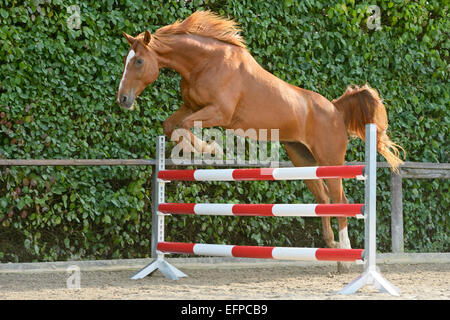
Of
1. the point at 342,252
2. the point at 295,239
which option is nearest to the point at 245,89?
the point at 342,252

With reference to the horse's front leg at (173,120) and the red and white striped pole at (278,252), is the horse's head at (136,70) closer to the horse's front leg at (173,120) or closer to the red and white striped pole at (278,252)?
the horse's front leg at (173,120)

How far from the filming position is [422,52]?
6.95 m

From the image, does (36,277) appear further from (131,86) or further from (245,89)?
(245,89)

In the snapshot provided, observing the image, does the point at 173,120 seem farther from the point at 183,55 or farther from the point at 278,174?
the point at 278,174

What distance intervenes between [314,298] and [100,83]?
2639 mm

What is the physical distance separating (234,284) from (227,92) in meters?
1.22

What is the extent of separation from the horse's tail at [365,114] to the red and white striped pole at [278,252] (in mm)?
1274

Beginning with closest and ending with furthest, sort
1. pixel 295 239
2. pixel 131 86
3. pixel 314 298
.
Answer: pixel 314 298
pixel 131 86
pixel 295 239

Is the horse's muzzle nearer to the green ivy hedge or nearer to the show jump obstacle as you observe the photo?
the show jump obstacle

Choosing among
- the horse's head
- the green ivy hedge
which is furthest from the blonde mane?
the green ivy hedge

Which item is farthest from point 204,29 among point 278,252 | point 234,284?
point 234,284

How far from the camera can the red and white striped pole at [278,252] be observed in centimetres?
395

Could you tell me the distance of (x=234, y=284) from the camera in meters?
4.64

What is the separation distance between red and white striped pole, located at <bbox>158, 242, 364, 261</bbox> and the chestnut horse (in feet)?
2.16
